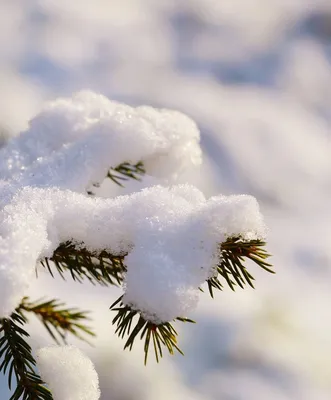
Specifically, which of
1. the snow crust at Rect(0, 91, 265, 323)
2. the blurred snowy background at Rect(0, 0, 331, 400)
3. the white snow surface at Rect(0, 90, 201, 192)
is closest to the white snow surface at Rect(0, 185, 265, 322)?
the snow crust at Rect(0, 91, 265, 323)

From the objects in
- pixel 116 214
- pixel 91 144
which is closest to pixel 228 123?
pixel 91 144

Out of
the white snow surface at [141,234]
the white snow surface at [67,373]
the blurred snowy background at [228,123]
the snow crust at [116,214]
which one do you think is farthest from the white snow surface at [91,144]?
the blurred snowy background at [228,123]

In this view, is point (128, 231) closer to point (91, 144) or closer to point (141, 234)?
point (141, 234)

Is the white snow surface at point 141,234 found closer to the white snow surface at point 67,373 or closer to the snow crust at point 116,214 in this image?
the snow crust at point 116,214

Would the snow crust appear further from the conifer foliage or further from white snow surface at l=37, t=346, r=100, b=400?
white snow surface at l=37, t=346, r=100, b=400

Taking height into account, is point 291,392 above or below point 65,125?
above

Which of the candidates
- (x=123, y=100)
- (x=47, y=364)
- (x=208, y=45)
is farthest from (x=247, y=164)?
(x=47, y=364)

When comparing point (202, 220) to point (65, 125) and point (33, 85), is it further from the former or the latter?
point (33, 85)
